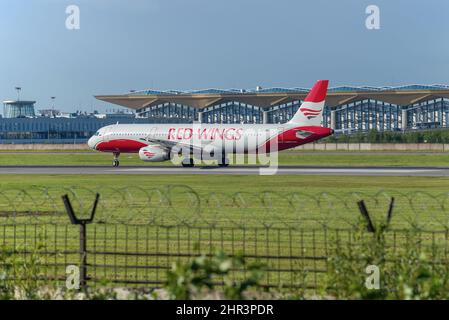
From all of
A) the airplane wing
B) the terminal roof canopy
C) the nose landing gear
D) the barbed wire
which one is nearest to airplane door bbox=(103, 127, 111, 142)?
the airplane wing

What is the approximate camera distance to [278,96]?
182000mm

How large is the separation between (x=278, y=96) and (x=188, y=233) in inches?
6394

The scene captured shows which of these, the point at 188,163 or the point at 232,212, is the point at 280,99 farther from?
the point at 232,212

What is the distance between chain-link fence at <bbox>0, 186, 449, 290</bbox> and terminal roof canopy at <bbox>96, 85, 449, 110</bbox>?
5442 inches

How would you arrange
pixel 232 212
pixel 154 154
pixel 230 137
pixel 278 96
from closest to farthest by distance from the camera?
pixel 232 212, pixel 154 154, pixel 230 137, pixel 278 96

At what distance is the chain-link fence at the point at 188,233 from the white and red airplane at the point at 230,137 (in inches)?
1339

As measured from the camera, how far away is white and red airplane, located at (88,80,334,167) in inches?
3164

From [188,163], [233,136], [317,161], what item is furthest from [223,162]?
[317,161]

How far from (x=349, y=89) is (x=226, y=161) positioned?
114 m

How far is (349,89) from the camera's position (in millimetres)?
188625

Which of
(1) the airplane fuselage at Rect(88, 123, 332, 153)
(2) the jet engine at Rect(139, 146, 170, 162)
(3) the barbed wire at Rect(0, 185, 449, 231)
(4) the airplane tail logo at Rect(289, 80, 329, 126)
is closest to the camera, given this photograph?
(3) the barbed wire at Rect(0, 185, 449, 231)

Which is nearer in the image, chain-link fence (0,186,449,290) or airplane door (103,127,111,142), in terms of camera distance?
chain-link fence (0,186,449,290)

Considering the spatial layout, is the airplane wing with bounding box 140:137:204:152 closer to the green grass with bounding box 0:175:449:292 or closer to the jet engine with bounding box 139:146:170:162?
the jet engine with bounding box 139:146:170:162

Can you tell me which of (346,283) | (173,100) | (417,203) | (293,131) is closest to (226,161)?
(293,131)
